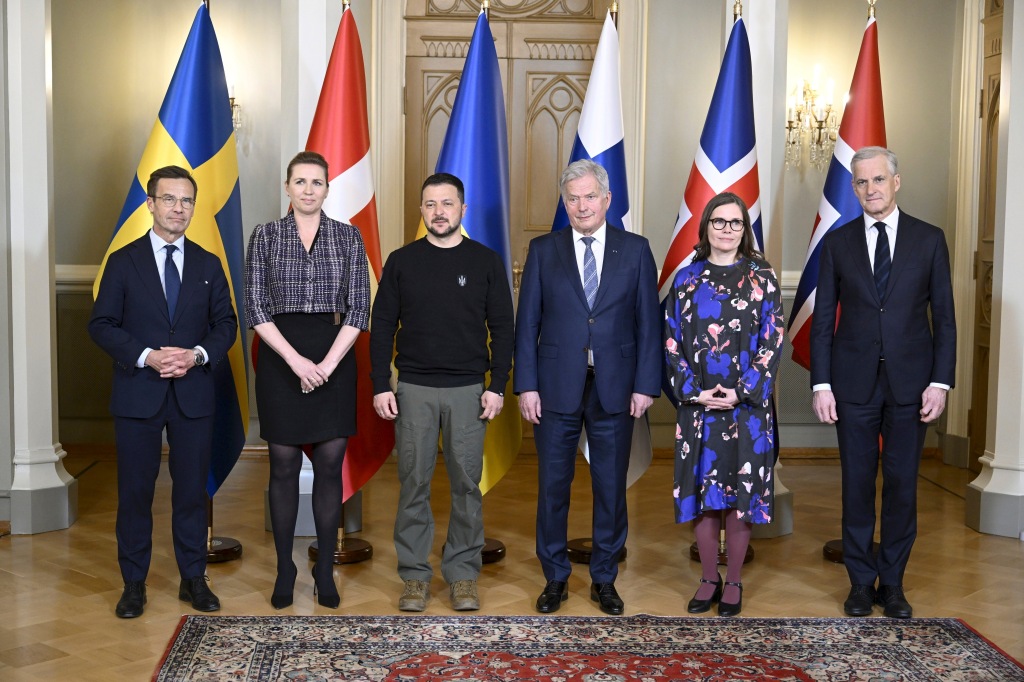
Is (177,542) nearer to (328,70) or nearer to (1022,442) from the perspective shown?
(328,70)

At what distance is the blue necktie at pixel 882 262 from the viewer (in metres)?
3.92

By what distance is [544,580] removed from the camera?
4.39 m

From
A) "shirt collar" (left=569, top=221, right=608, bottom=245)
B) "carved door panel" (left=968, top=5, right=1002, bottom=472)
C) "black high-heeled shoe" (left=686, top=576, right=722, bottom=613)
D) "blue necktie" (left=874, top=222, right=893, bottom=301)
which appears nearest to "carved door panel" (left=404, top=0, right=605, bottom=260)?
"carved door panel" (left=968, top=5, right=1002, bottom=472)


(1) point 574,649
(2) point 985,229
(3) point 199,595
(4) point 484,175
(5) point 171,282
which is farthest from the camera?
(2) point 985,229

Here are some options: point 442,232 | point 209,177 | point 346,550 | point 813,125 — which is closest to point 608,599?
point 346,550

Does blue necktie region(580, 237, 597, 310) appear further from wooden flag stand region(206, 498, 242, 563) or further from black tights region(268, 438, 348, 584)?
wooden flag stand region(206, 498, 242, 563)

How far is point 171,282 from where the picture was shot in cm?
385

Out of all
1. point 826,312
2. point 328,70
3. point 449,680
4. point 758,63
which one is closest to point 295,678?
point 449,680

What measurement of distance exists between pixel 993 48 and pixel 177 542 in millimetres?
5665

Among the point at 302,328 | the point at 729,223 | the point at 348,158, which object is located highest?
the point at 348,158

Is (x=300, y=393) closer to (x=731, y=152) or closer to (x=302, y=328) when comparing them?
(x=302, y=328)

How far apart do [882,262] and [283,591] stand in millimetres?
2574

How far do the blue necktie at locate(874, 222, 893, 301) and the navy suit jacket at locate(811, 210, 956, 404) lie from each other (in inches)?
0.9

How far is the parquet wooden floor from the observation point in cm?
366
